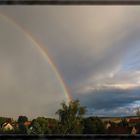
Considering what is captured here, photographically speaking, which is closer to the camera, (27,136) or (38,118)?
(27,136)

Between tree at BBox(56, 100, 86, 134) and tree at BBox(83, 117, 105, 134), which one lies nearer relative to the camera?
tree at BBox(83, 117, 105, 134)

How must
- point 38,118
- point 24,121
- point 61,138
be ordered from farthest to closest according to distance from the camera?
point 38,118 < point 24,121 < point 61,138

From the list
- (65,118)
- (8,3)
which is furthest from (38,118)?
(8,3)

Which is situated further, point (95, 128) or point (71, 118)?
point (71, 118)

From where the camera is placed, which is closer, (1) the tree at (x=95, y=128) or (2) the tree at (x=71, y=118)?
(1) the tree at (x=95, y=128)

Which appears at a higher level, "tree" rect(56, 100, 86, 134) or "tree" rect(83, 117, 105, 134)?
"tree" rect(56, 100, 86, 134)

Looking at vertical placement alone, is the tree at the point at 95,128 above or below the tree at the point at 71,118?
below

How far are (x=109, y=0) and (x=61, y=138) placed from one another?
90cm

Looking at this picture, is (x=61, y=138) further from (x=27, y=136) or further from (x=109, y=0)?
(x=109, y=0)

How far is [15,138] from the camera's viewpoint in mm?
2148

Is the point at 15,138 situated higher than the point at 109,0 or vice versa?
the point at 109,0

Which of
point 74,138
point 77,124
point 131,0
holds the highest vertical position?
point 77,124

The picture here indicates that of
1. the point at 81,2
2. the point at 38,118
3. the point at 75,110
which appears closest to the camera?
the point at 81,2

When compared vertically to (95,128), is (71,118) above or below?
above
